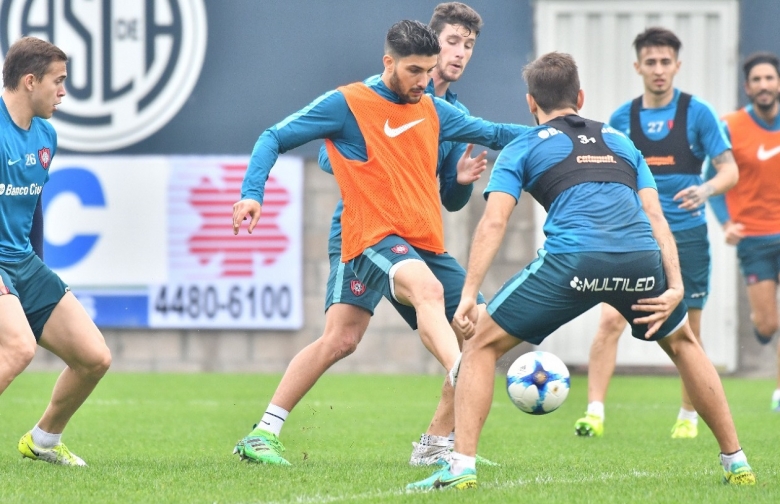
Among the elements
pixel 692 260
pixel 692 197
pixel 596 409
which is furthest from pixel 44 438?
pixel 692 260

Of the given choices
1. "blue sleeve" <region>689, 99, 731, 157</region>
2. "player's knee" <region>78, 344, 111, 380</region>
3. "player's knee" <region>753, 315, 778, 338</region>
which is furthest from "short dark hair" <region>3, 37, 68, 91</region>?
"player's knee" <region>753, 315, 778, 338</region>

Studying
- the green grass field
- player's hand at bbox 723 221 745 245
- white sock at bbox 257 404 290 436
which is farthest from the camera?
player's hand at bbox 723 221 745 245

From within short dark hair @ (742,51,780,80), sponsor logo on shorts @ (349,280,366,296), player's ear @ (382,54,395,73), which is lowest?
sponsor logo on shorts @ (349,280,366,296)

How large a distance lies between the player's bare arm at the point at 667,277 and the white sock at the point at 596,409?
310 centimetres

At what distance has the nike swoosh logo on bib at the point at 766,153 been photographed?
10367mm

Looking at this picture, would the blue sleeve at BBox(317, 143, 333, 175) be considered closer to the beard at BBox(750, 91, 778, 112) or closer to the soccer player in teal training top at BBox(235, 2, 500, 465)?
the soccer player in teal training top at BBox(235, 2, 500, 465)

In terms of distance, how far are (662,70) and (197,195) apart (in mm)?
7149

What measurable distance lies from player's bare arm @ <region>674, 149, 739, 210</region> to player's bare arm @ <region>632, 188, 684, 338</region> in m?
2.35

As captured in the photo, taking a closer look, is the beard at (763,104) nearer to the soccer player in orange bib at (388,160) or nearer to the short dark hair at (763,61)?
the short dark hair at (763,61)

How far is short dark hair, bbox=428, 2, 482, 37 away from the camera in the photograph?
22.4 feet

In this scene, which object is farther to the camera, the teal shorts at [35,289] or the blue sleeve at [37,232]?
the blue sleeve at [37,232]

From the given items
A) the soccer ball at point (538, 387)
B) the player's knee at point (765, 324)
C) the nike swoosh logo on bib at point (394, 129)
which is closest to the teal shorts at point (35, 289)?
the nike swoosh logo on bib at point (394, 129)

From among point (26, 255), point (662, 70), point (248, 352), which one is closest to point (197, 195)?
point (248, 352)

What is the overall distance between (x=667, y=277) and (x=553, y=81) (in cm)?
96
